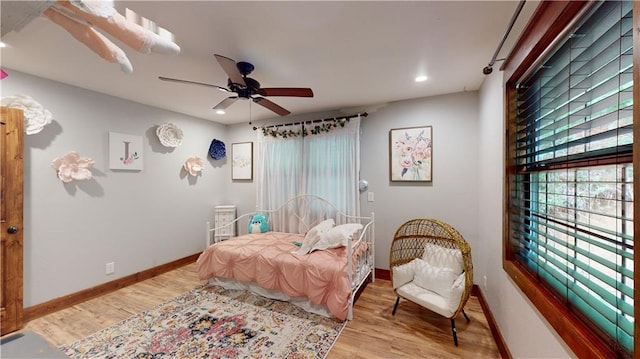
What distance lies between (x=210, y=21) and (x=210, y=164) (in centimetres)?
311

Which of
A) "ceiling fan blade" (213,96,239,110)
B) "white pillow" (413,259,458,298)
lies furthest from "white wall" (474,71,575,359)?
"ceiling fan blade" (213,96,239,110)

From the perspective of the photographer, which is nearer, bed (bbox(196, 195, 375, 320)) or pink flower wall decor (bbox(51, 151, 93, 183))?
bed (bbox(196, 195, 375, 320))

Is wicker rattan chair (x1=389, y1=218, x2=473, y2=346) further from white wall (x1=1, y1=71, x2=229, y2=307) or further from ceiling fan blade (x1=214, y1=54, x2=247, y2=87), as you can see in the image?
white wall (x1=1, y1=71, x2=229, y2=307)

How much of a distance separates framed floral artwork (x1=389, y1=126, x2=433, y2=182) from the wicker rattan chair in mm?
665

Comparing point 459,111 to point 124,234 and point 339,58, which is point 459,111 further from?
point 124,234

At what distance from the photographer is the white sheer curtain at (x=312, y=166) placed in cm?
342

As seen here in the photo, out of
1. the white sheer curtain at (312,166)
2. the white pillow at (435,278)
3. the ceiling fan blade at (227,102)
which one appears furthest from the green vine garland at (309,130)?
the white pillow at (435,278)

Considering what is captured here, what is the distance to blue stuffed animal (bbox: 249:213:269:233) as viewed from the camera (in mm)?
3773

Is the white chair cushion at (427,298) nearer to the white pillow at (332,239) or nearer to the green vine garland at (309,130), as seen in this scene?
the white pillow at (332,239)

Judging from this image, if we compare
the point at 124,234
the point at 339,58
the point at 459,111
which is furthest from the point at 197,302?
the point at 459,111

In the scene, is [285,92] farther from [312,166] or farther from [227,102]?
[312,166]

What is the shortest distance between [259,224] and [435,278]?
2600 millimetres

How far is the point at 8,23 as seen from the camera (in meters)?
0.49

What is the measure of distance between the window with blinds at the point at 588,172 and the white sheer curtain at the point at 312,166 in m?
2.09
